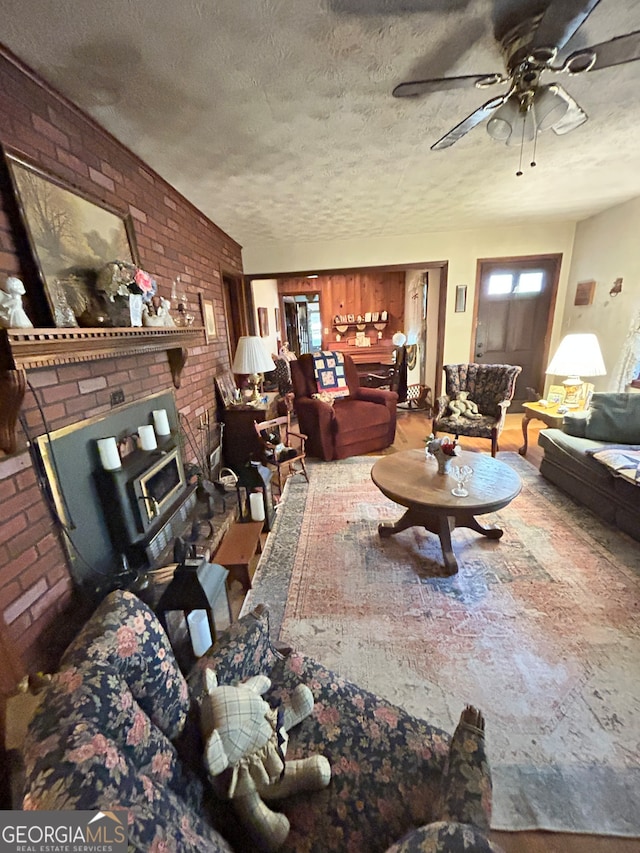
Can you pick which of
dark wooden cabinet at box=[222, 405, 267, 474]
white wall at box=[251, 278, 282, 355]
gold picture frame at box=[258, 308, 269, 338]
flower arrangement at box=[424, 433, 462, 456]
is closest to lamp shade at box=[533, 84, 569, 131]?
flower arrangement at box=[424, 433, 462, 456]

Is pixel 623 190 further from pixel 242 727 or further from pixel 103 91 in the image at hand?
pixel 242 727

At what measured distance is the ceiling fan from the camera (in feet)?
3.43

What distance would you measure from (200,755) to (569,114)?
8.60 ft

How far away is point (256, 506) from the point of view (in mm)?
2203

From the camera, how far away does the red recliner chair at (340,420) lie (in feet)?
11.6

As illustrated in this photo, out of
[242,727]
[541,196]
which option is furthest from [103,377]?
[541,196]

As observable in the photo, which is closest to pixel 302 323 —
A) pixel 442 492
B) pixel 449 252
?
pixel 449 252

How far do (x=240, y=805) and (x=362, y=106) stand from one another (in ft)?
8.28

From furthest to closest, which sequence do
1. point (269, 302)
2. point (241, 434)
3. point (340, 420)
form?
point (269, 302), point (340, 420), point (241, 434)

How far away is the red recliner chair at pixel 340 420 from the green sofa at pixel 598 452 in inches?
59.4

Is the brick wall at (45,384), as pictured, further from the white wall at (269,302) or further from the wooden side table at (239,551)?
the white wall at (269,302)

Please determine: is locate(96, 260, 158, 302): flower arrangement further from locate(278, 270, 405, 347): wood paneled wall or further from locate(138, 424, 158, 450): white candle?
locate(278, 270, 405, 347): wood paneled wall

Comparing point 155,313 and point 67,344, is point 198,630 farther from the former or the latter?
point 155,313

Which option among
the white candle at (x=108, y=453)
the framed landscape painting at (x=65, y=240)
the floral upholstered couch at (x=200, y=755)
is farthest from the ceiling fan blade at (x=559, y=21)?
the white candle at (x=108, y=453)
